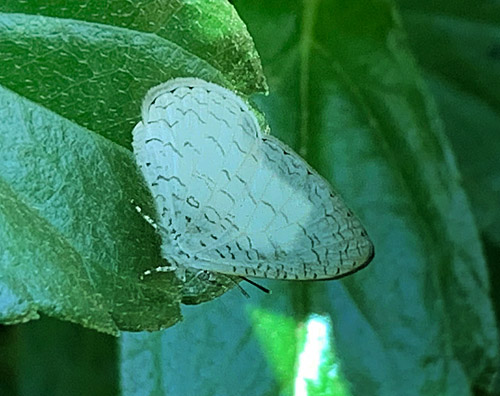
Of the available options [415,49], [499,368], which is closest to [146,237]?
[499,368]

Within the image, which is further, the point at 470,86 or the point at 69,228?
the point at 470,86

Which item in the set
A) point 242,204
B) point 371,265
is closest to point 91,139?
point 242,204

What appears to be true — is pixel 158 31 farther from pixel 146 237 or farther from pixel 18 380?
pixel 18 380

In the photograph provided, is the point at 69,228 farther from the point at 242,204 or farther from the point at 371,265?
the point at 371,265

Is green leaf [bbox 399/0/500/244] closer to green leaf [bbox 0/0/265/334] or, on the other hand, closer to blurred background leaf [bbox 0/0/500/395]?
blurred background leaf [bbox 0/0/500/395]

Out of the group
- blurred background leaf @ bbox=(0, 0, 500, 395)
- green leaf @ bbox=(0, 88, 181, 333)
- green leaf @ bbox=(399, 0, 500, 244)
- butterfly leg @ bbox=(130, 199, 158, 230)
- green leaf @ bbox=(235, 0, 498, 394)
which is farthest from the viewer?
green leaf @ bbox=(399, 0, 500, 244)

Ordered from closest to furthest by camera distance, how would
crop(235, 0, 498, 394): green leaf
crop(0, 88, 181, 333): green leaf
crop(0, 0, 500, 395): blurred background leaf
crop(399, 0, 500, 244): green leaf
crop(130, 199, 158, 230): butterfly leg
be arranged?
crop(0, 88, 181, 333): green leaf < crop(130, 199, 158, 230): butterfly leg < crop(0, 0, 500, 395): blurred background leaf < crop(235, 0, 498, 394): green leaf < crop(399, 0, 500, 244): green leaf

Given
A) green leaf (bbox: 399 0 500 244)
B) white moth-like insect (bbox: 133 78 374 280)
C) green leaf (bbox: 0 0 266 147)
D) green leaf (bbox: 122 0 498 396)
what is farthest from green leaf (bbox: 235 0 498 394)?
green leaf (bbox: 399 0 500 244)
